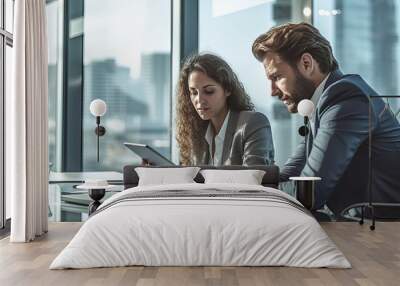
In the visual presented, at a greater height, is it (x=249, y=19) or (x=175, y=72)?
(x=249, y=19)

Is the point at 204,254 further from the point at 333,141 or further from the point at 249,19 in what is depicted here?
the point at 249,19

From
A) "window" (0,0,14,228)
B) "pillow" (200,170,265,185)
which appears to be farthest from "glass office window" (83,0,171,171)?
"window" (0,0,14,228)

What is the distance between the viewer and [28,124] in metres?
5.69

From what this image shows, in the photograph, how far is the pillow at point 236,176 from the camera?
644cm

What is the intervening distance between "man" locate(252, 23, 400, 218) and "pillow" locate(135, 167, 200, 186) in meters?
1.18

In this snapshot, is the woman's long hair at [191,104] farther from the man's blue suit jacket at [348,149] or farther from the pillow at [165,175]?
the man's blue suit jacket at [348,149]

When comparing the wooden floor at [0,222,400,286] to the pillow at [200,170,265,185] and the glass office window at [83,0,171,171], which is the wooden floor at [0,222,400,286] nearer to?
the pillow at [200,170,265,185]

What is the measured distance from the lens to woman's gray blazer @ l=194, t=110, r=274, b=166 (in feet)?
22.9

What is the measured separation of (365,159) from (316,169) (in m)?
0.58

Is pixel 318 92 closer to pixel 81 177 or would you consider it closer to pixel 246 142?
pixel 246 142

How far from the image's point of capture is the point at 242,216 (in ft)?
14.7

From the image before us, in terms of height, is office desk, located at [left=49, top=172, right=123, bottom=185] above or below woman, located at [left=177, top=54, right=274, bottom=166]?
below

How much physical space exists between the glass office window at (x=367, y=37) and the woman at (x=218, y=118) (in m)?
1.23

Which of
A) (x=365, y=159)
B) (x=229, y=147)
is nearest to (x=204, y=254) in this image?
(x=229, y=147)
